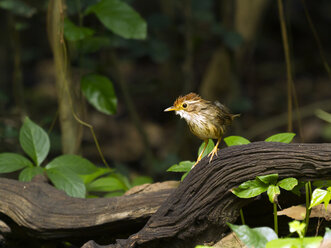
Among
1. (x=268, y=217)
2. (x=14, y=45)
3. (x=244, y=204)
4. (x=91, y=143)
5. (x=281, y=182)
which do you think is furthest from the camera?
(x=91, y=143)

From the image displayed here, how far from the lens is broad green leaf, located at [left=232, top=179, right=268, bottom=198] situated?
2.58 meters

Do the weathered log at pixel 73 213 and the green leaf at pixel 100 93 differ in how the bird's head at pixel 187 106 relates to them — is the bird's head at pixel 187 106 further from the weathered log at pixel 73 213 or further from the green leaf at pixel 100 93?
the green leaf at pixel 100 93

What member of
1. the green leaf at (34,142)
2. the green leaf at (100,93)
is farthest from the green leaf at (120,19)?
the green leaf at (34,142)

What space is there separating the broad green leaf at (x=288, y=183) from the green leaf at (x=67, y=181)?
1385mm

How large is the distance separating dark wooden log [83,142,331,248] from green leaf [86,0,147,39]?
1.25 m

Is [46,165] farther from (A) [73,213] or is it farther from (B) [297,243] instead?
(B) [297,243]

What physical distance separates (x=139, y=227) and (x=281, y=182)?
1034mm

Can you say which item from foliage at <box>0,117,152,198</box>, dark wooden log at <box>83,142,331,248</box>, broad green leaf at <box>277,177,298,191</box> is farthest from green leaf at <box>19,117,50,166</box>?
broad green leaf at <box>277,177,298,191</box>

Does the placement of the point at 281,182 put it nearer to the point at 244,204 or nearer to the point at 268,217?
the point at 244,204

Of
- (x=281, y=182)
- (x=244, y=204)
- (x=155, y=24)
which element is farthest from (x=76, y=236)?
(x=155, y=24)

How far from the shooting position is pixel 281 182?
2.57m

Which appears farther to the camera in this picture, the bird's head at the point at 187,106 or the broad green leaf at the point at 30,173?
the broad green leaf at the point at 30,173

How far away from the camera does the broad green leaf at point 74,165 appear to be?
10.9ft

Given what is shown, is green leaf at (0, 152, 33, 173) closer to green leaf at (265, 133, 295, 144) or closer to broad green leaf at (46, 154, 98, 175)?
broad green leaf at (46, 154, 98, 175)
